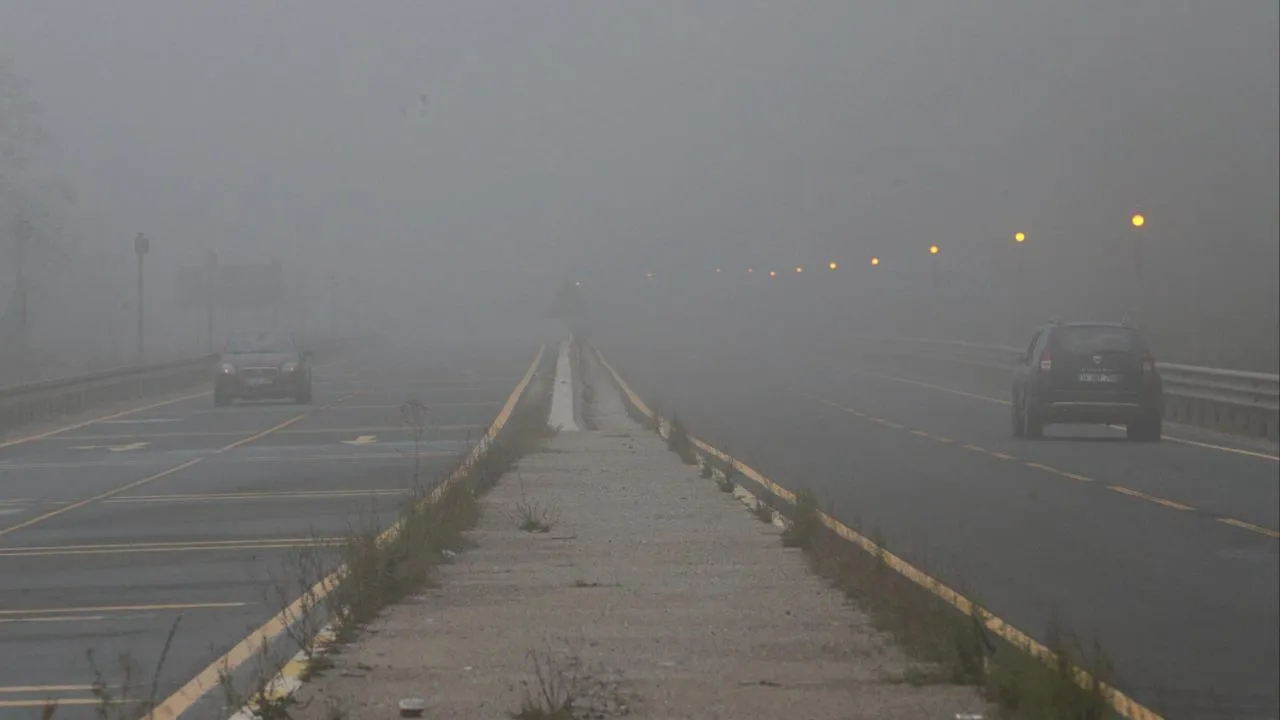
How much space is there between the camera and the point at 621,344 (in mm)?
114875

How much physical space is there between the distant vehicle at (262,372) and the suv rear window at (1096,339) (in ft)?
60.5

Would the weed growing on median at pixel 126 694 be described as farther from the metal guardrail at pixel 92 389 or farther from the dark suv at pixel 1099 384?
the metal guardrail at pixel 92 389

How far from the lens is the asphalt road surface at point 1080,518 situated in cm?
1234

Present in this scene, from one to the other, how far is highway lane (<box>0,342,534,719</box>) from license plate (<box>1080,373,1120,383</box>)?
9559 millimetres

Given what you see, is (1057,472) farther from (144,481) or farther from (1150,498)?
(144,481)

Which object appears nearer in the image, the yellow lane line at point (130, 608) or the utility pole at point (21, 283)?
the yellow lane line at point (130, 608)

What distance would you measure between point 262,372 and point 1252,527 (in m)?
28.8

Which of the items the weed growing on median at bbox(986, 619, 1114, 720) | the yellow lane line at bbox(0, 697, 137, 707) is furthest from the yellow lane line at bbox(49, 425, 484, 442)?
the weed growing on median at bbox(986, 619, 1114, 720)

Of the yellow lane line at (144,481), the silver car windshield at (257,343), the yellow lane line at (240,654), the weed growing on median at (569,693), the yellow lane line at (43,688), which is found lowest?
the yellow lane line at (144,481)

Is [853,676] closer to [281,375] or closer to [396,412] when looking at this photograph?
[396,412]

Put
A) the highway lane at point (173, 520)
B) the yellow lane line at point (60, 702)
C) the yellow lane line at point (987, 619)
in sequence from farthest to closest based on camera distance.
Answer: the highway lane at point (173, 520) < the yellow lane line at point (60, 702) < the yellow lane line at point (987, 619)

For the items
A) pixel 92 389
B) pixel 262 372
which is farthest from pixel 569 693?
pixel 92 389

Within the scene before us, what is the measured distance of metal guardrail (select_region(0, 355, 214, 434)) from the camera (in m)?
37.6

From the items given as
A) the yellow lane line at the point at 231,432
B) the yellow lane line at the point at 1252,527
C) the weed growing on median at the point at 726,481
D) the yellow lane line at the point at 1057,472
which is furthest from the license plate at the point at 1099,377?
the yellow lane line at the point at 1252,527
